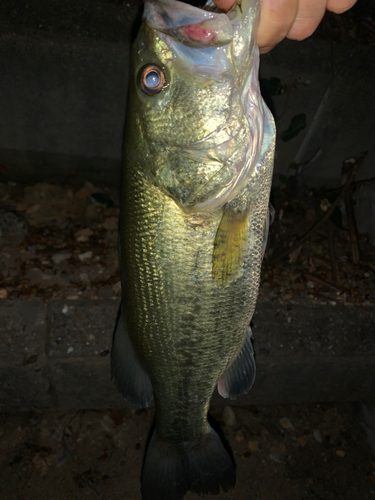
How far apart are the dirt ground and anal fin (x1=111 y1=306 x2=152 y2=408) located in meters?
1.34

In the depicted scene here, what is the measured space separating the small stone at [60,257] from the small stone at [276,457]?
236 cm

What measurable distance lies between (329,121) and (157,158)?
8.53ft

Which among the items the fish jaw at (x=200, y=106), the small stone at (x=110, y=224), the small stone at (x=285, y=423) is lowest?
the small stone at (x=285, y=423)

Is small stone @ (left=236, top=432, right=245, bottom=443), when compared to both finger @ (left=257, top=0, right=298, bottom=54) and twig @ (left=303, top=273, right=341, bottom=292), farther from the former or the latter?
→ finger @ (left=257, top=0, right=298, bottom=54)

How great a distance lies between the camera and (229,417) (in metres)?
2.97

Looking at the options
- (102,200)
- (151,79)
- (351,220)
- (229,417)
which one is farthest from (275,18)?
(229,417)

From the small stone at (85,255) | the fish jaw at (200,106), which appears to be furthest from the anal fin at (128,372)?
the small stone at (85,255)

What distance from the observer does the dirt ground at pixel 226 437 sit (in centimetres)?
259

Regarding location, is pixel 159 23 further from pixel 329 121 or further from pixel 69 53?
pixel 329 121

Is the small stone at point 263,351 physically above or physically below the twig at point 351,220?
below

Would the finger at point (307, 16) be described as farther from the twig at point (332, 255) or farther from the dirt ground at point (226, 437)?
the dirt ground at point (226, 437)

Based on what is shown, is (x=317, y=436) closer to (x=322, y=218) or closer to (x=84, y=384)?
(x=322, y=218)

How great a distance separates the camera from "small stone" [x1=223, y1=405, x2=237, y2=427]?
2.96 metres

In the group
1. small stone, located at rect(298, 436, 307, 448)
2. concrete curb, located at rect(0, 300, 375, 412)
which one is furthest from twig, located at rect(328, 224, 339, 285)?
small stone, located at rect(298, 436, 307, 448)
